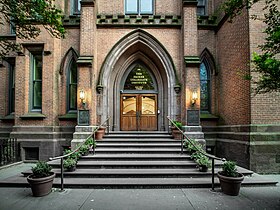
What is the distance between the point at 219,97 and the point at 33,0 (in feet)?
32.9

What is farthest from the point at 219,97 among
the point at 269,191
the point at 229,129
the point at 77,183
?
the point at 77,183

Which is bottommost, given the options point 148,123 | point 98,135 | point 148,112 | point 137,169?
point 137,169

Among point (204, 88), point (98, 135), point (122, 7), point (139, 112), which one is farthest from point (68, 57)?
point (204, 88)

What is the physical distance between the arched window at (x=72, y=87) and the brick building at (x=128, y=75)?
6cm

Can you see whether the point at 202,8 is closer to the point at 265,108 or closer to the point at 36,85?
the point at 265,108

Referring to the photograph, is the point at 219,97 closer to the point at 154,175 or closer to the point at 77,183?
the point at 154,175

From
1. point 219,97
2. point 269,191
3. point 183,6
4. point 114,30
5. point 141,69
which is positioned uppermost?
point 183,6

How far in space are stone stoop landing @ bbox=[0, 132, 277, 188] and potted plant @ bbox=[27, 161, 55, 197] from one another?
58 centimetres

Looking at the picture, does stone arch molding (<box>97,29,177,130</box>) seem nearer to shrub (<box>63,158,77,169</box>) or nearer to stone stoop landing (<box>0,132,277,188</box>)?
stone stoop landing (<box>0,132,277,188</box>)

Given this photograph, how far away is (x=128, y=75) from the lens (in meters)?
12.5

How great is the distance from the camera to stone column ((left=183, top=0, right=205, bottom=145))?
991 centimetres

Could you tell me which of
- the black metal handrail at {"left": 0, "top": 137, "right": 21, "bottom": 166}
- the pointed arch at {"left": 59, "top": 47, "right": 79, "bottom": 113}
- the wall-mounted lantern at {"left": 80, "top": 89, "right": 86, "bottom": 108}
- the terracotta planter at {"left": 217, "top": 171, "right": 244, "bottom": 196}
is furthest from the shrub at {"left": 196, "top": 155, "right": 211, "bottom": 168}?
the black metal handrail at {"left": 0, "top": 137, "right": 21, "bottom": 166}

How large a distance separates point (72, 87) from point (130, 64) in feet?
12.9

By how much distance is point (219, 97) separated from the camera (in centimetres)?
1118
